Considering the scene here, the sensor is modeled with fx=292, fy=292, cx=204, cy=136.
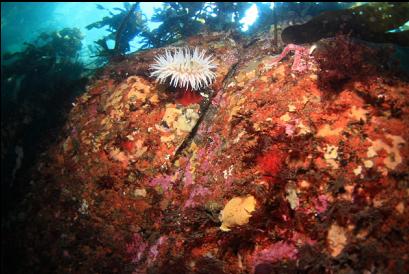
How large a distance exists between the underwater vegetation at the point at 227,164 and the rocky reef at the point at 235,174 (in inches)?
0.6

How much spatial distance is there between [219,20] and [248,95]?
5.22 metres

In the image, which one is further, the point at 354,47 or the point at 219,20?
the point at 219,20

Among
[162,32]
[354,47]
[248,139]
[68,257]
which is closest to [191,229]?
[248,139]

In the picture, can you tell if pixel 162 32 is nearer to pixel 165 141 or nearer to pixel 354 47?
pixel 165 141

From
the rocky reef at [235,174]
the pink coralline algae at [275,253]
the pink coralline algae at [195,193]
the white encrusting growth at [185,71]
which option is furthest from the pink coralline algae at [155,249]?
the white encrusting growth at [185,71]

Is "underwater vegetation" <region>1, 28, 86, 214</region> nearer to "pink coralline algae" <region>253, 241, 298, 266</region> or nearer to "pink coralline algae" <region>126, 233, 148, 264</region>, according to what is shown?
"pink coralline algae" <region>126, 233, 148, 264</region>

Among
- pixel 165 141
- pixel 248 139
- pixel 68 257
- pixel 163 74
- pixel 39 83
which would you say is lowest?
pixel 68 257

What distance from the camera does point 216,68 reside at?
448 cm

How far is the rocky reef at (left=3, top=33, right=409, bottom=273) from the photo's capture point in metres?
2.54

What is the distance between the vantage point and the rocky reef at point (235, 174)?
254 centimetres

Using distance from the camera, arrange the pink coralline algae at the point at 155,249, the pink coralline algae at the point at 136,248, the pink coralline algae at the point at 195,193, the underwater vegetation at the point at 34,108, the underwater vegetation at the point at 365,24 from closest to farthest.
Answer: the pink coralline algae at the point at 195,193 < the pink coralline algae at the point at 155,249 < the pink coralline algae at the point at 136,248 < the underwater vegetation at the point at 365,24 < the underwater vegetation at the point at 34,108

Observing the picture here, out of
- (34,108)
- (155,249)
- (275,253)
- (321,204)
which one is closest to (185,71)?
(155,249)

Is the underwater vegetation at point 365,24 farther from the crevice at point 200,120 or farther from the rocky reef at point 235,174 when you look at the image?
the crevice at point 200,120

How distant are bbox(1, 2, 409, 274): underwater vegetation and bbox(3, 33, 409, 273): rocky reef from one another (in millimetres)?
14
